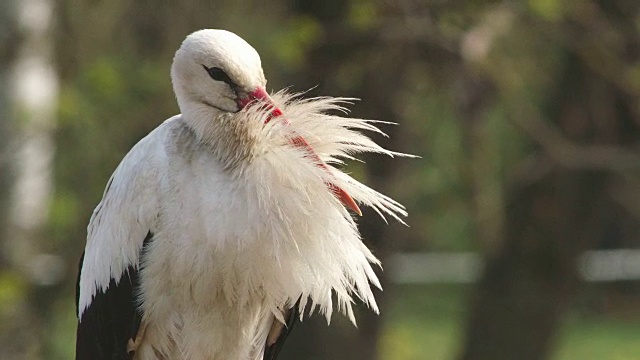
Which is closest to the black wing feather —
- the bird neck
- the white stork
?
the white stork

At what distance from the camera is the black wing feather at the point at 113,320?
404 cm

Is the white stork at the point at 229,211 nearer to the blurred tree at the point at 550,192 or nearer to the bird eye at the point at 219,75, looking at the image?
the bird eye at the point at 219,75

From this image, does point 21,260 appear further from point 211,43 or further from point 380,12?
point 211,43

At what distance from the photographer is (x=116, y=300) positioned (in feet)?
13.4

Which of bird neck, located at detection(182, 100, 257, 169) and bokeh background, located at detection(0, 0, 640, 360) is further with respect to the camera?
bokeh background, located at detection(0, 0, 640, 360)

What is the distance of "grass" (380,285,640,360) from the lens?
15461mm

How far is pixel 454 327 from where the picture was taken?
1770 cm

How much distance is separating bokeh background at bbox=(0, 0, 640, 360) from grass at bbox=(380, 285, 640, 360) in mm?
5669

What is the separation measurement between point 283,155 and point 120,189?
56 cm

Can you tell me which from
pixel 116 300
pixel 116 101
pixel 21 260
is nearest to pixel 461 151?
pixel 116 101

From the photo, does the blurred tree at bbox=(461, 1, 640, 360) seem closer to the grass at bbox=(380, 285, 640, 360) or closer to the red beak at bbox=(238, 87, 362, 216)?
the red beak at bbox=(238, 87, 362, 216)

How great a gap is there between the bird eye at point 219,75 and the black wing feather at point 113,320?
0.52 meters

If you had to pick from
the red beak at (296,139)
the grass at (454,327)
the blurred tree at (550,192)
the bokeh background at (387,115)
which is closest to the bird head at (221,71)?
the red beak at (296,139)

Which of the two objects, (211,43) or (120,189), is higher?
(211,43)
